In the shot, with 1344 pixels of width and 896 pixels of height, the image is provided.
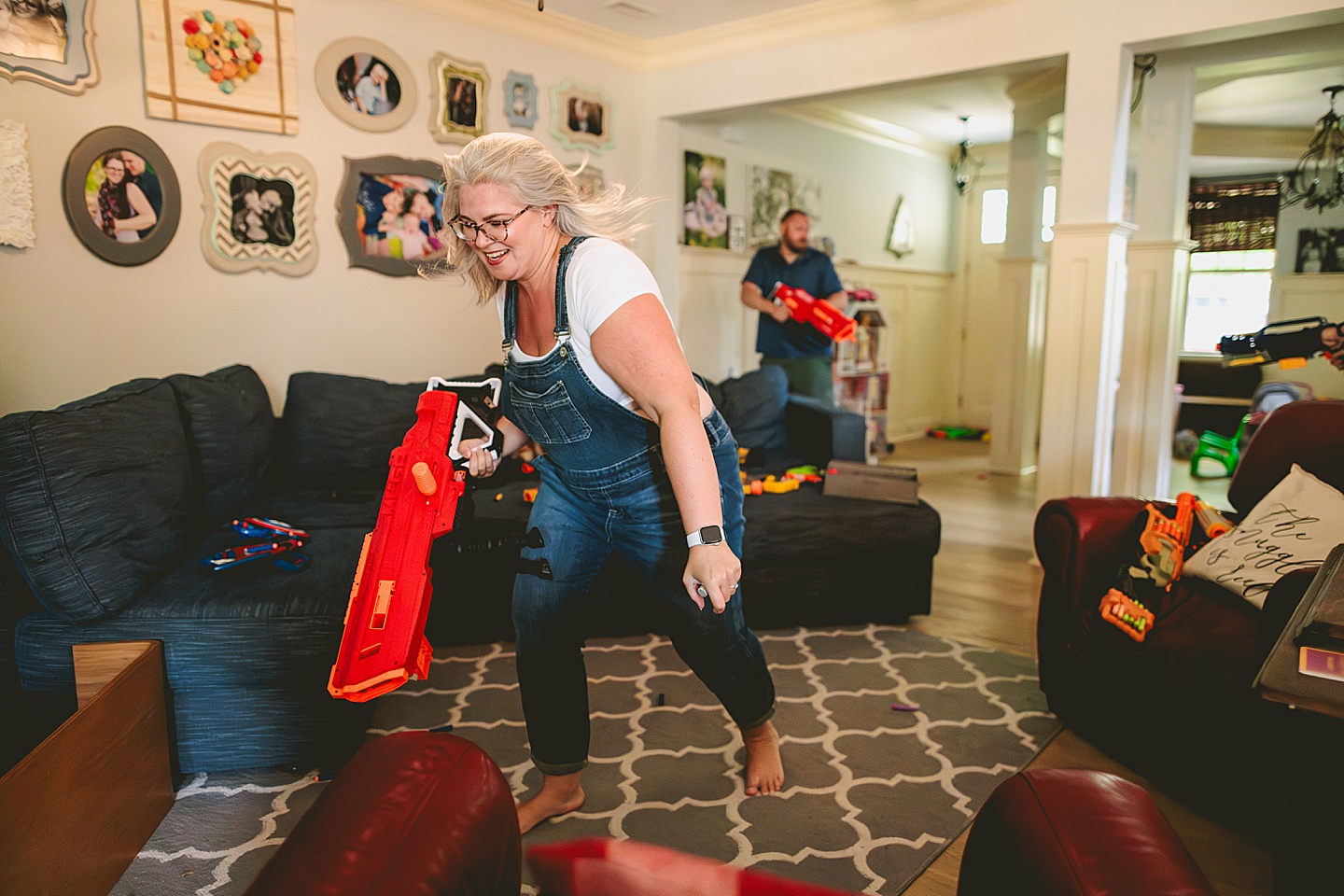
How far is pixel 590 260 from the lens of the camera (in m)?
1.49

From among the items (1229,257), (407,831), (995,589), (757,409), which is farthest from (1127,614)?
(1229,257)

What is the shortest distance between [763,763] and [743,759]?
0.55ft

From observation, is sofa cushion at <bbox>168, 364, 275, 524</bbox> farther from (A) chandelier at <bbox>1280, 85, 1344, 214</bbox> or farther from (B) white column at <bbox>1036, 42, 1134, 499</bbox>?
(A) chandelier at <bbox>1280, 85, 1344, 214</bbox>

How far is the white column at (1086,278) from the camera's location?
3398 mm

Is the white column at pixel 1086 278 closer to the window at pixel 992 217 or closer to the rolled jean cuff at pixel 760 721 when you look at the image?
the rolled jean cuff at pixel 760 721

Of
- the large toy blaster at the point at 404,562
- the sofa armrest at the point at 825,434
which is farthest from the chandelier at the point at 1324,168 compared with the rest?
the large toy blaster at the point at 404,562

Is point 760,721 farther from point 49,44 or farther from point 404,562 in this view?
point 49,44

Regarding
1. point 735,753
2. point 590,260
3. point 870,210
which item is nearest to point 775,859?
point 735,753

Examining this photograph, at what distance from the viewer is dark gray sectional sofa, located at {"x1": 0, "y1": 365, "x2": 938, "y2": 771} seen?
1.86 m

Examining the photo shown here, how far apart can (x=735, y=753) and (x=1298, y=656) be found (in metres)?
1.37

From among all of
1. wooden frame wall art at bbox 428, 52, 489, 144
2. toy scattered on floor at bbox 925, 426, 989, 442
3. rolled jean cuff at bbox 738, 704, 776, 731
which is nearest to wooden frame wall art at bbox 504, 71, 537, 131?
wooden frame wall art at bbox 428, 52, 489, 144

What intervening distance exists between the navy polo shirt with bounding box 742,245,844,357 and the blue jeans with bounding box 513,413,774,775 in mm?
3125

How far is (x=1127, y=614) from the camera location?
205cm

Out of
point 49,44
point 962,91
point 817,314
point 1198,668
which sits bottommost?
point 1198,668
